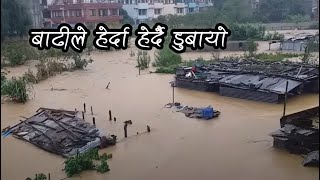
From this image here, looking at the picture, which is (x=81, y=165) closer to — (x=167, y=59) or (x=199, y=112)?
(x=199, y=112)

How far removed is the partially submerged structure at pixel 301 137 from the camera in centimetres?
916

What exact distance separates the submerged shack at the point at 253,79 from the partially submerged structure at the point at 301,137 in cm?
450

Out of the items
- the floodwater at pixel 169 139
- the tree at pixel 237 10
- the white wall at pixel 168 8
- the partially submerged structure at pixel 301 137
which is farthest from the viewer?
the white wall at pixel 168 8

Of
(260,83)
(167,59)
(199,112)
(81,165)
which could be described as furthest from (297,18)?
(81,165)

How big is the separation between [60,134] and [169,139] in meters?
3.07

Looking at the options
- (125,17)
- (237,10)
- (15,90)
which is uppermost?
(237,10)

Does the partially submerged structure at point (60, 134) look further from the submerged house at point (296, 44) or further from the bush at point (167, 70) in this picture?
the submerged house at point (296, 44)

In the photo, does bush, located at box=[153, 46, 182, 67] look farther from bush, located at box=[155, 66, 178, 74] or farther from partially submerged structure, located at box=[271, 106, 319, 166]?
partially submerged structure, located at box=[271, 106, 319, 166]

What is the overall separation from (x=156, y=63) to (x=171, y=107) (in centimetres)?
1040

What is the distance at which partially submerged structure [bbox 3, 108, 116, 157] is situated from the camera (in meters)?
10.6

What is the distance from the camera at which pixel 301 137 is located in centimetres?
943

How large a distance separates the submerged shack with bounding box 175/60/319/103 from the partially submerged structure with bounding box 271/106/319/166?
4.50m

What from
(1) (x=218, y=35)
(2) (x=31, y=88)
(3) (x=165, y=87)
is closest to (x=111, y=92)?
(3) (x=165, y=87)

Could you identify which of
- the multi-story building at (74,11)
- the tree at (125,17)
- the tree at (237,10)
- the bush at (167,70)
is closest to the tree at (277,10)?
the tree at (237,10)
